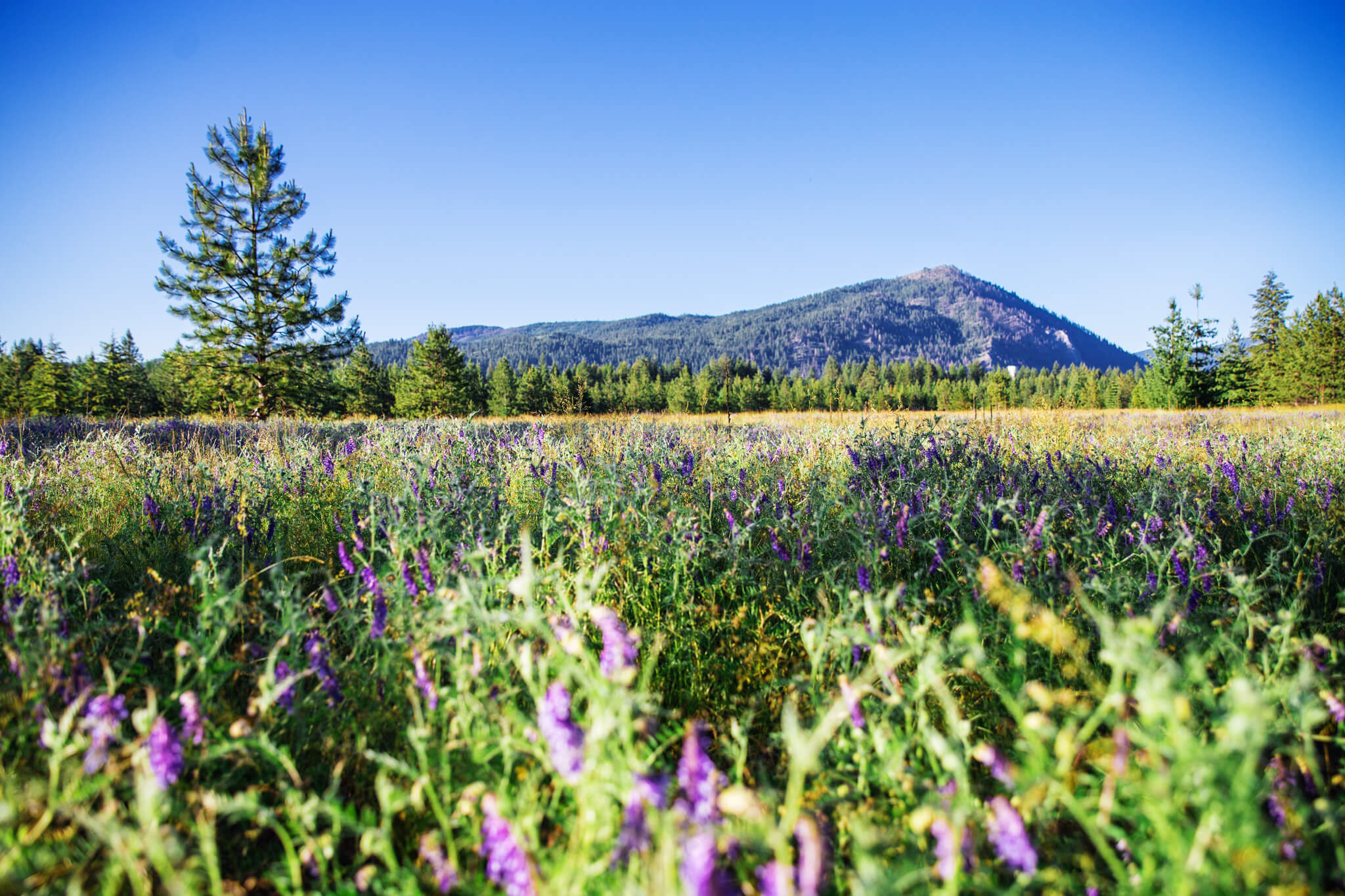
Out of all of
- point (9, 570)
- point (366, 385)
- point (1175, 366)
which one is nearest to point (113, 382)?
point (366, 385)

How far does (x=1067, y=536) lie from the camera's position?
377cm

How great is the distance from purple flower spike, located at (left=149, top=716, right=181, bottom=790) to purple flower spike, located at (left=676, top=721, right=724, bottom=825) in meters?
1.23

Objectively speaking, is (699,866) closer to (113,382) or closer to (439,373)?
(439,373)

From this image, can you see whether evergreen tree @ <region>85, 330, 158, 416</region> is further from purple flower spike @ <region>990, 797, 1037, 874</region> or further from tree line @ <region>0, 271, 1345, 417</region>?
purple flower spike @ <region>990, 797, 1037, 874</region>

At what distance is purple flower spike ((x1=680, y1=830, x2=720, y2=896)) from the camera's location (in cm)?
91

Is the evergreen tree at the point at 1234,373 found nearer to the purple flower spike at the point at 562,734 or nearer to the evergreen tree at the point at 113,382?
the purple flower spike at the point at 562,734

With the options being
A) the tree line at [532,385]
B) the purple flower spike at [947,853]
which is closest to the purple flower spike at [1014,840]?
the purple flower spike at [947,853]

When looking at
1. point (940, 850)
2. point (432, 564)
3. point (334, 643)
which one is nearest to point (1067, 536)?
point (940, 850)

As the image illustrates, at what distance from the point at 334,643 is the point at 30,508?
2.75 metres

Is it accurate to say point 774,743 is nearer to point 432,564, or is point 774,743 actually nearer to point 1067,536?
point 432,564

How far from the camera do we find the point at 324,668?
200 centimetres

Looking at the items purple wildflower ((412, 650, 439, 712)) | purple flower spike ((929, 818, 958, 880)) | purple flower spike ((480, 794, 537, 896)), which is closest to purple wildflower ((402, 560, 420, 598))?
purple wildflower ((412, 650, 439, 712))

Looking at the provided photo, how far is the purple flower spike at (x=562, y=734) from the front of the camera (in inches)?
44.7

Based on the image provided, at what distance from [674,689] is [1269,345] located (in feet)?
204
